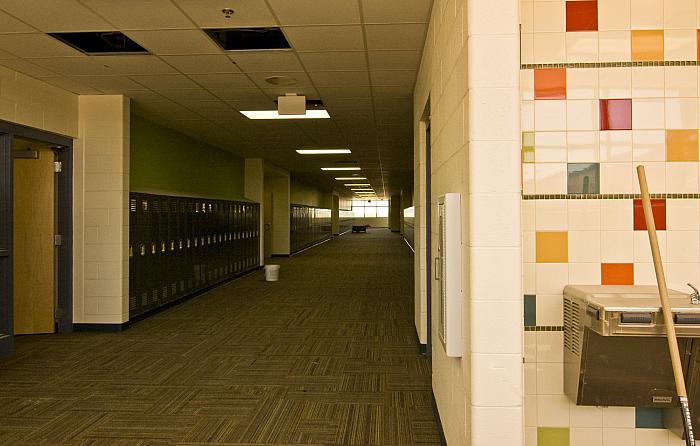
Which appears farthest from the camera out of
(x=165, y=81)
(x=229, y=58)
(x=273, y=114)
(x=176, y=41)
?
(x=273, y=114)

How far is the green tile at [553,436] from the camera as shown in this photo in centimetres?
252

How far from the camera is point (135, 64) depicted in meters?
4.69

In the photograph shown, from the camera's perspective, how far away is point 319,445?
9.47 feet

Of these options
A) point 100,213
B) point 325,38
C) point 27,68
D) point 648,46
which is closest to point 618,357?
point 648,46

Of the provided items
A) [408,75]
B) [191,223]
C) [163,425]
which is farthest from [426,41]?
[191,223]

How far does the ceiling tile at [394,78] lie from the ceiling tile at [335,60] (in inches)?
10.1

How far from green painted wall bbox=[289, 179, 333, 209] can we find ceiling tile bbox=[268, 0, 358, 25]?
12.0 meters

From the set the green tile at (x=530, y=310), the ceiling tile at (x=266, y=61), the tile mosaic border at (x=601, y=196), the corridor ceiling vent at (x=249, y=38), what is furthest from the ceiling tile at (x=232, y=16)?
the green tile at (x=530, y=310)

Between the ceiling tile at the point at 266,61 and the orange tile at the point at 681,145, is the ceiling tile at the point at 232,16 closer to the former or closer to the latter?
the ceiling tile at the point at 266,61

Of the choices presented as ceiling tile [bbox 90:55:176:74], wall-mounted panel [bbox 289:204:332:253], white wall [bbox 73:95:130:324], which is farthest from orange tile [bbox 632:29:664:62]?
wall-mounted panel [bbox 289:204:332:253]

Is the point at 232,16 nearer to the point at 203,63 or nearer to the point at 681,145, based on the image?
the point at 203,63

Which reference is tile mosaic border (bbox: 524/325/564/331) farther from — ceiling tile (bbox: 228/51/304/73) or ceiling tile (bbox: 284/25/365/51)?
ceiling tile (bbox: 228/51/304/73)

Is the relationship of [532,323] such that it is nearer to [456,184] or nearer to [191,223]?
[456,184]

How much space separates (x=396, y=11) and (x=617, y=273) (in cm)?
209
